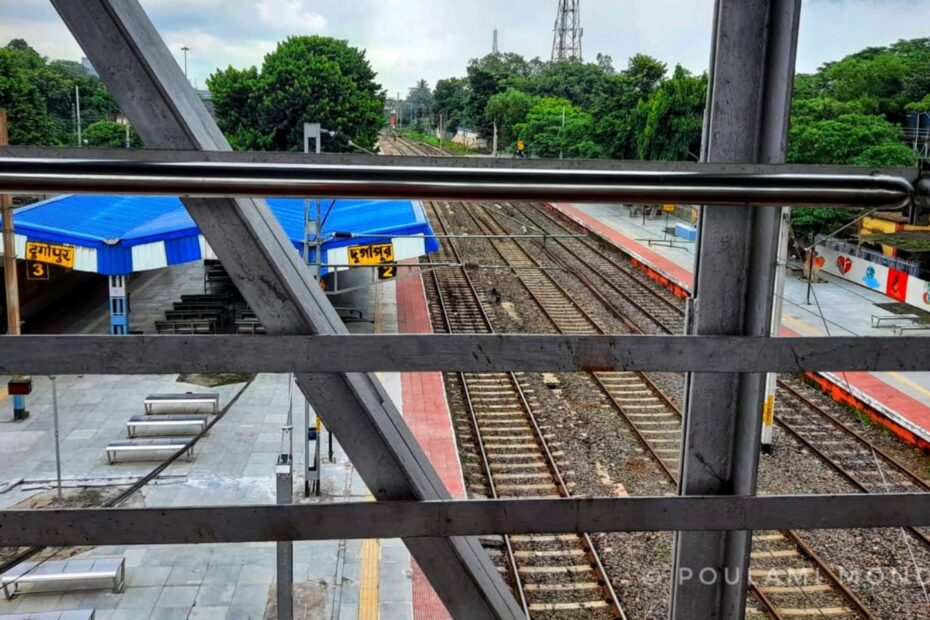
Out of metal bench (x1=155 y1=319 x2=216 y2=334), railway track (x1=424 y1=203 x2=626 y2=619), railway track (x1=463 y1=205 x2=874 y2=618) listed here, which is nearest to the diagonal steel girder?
railway track (x1=463 y1=205 x2=874 y2=618)

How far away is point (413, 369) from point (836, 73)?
15939 millimetres

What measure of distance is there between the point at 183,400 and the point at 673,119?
7598 mm

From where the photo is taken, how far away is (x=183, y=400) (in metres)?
8.43

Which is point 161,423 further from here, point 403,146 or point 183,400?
point 403,146

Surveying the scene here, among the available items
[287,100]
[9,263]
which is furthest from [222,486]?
[287,100]

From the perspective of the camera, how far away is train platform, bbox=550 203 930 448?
25.5ft

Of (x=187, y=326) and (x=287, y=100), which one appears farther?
(x=187, y=326)

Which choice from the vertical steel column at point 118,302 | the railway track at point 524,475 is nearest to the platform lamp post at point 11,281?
the vertical steel column at point 118,302

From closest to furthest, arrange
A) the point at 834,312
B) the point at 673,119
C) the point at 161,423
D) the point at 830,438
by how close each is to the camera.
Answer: the point at 830,438
the point at 161,423
the point at 834,312
the point at 673,119

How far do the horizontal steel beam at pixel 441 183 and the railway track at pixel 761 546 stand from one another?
180 cm

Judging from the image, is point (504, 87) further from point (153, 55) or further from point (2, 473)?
point (153, 55)

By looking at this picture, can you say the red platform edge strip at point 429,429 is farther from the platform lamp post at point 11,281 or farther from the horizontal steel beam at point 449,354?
the horizontal steel beam at point 449,354

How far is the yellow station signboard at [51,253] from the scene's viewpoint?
26.1 feet

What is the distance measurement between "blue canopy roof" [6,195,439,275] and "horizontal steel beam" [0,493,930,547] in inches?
239
